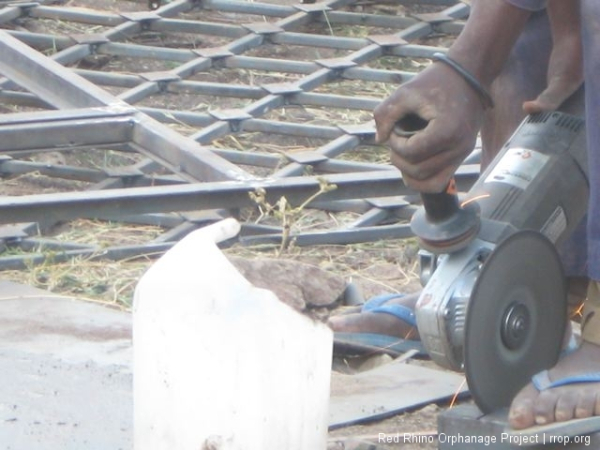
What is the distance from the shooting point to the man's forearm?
221 cm

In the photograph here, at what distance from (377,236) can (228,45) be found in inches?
62.5

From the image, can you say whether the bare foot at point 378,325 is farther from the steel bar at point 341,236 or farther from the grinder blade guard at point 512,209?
the steel bar at point 341,236

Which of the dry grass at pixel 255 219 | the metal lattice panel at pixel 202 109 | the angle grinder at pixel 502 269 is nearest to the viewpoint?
the angle grinder at pixel 502 269

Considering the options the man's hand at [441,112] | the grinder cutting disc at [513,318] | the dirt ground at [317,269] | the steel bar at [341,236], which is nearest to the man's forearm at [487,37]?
the man's hand at [441,112]

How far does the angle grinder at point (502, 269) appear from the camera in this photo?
2.10 m

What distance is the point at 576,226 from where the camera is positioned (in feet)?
7.95

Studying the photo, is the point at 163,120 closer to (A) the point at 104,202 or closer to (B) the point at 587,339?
(A) the point at 104,202

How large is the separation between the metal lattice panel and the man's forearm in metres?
1.23

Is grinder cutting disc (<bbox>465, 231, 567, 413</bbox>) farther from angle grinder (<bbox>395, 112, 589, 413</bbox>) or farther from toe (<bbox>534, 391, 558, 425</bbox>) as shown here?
toe (<bbox>534, 391, 558, 425</bbox>)

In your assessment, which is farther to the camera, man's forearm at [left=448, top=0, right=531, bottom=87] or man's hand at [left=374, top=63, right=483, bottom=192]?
man's forearm at [left=448, top=0, right=531, bottom=87]

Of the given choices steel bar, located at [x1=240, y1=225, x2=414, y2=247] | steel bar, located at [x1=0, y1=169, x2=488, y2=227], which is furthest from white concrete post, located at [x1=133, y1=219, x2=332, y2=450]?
steel bar, located at [x1=240, y1=225, x2=414, y2=247]

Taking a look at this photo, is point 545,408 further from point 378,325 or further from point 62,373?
point 62,373

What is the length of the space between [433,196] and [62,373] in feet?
2.74

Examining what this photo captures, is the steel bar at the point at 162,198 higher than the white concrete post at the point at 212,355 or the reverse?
the reverse
